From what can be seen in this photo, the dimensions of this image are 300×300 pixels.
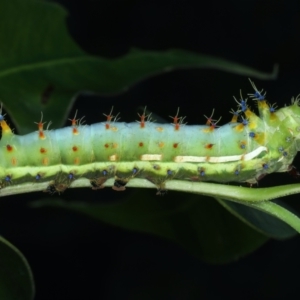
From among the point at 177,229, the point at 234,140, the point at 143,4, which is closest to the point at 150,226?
the point at 177,229

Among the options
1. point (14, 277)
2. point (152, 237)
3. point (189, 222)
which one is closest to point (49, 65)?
point (189, 222)

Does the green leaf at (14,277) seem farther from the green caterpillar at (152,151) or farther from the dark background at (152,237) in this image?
the dark background at (152,237)

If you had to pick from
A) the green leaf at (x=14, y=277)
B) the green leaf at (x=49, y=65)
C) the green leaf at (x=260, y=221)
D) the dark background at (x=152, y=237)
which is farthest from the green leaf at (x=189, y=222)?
the dark background at (x=152, y=237)

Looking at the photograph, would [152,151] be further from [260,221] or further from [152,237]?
[152,237]

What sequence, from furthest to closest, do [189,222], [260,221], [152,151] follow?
[189,222]
[260,221]
[152,151]

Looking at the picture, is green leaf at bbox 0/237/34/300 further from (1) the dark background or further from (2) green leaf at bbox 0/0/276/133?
(1) the dark background

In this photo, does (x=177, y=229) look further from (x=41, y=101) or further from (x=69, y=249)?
(x=69, y=249)
